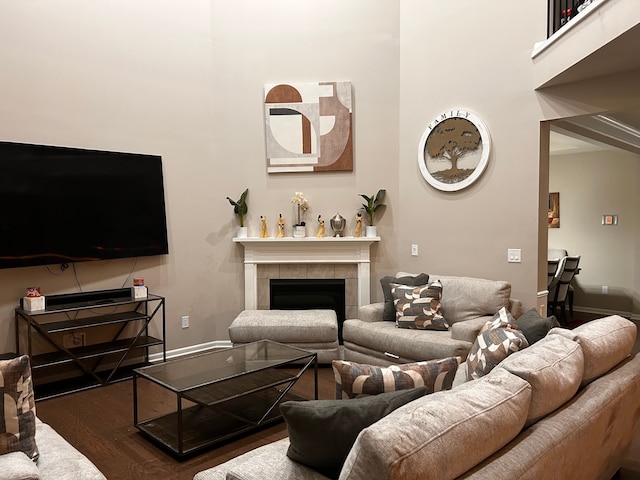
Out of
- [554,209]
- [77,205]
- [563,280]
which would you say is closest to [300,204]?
[77,205]

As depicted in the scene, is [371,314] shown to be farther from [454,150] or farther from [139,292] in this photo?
[139,292]

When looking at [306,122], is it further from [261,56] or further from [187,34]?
[187,34]

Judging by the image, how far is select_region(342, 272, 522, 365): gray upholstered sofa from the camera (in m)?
3.87

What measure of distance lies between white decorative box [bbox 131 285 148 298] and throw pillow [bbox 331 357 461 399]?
10.4 ft

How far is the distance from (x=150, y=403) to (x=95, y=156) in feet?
7.26

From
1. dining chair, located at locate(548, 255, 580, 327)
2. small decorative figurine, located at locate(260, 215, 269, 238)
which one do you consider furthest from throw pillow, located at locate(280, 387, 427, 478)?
dining chair, located at locate(548, 255, 580, 327)

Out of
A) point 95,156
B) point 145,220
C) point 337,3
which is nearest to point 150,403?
point 145,220

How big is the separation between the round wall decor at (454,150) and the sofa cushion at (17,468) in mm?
4235

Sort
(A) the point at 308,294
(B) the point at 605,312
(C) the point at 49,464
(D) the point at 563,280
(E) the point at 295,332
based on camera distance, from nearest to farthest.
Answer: (C) the point at 49,464
(E) the point at 295,332
(A) the point at 308,294
(D) the point at 563,280
(B) the point at 605,312

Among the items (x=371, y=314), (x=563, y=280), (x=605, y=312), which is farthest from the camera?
(x=605, y=312)

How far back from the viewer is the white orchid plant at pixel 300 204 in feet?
17.5

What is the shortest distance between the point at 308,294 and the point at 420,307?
150cm

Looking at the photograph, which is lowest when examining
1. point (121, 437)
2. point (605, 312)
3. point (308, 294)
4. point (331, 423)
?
point (605, 312)

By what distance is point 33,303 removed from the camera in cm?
393
